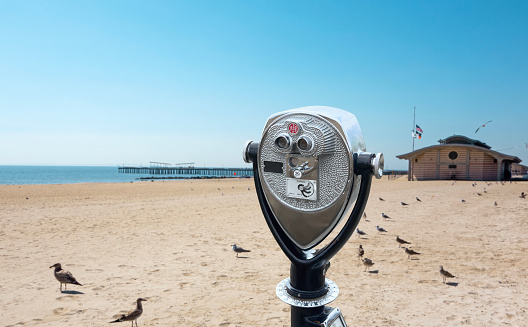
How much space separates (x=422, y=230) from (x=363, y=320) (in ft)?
18.7

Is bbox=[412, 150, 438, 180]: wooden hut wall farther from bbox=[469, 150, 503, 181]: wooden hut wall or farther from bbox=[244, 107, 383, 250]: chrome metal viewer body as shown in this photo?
bbox=[244, 107, 383, 250]: chrome metal viewer body

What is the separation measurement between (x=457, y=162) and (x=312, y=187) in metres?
30.5

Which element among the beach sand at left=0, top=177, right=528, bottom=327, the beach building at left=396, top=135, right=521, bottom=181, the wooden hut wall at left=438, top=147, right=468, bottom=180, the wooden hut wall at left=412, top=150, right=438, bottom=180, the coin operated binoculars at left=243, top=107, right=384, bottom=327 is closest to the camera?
the coin operated binoculars at left=243, top=107, right=384, bottom=327

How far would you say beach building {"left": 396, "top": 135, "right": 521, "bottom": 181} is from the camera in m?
26.8

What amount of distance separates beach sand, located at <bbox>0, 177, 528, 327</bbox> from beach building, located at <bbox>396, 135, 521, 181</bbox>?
1922cm

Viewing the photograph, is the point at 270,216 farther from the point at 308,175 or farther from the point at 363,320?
the point at 363,320

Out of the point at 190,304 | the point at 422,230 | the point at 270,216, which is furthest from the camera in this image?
the point at 422,230

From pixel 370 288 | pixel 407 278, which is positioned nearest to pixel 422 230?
pixel 407 278

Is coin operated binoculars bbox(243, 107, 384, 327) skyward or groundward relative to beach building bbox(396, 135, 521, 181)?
groundward

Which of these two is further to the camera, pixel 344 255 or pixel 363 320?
pixel 344 255

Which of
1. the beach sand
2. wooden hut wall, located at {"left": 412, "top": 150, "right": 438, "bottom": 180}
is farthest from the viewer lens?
wooden hut wall, located at {"left": 412, "top": 150, "right": 438, "bottom": 180}

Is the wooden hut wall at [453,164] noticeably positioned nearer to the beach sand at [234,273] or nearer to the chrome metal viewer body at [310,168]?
the beach sand at [234,273]

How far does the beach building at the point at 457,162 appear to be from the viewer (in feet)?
87.9

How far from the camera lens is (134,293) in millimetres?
4652
